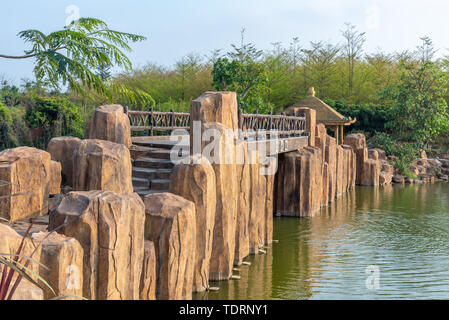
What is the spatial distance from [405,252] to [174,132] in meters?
5.63

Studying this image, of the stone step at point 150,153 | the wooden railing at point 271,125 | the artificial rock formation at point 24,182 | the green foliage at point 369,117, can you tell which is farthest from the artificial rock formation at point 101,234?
the green foliage at point 369,117

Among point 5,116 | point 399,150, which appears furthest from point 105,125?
point 399,150

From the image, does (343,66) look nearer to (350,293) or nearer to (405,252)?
(405,252)

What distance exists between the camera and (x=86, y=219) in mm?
4176

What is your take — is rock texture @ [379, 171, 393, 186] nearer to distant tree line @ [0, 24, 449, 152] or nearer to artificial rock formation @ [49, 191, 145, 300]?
distant tree line @ [0, 24, 449, 152]

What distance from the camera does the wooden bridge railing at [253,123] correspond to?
988 centimetres

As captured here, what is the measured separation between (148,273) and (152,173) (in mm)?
3298

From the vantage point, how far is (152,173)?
8.30 metres

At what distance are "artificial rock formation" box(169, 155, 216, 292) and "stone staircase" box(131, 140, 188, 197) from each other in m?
1.29

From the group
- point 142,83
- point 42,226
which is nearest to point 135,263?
point 42,226

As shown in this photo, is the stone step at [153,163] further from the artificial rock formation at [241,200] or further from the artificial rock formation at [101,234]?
the artificial rock formation at [101,234]

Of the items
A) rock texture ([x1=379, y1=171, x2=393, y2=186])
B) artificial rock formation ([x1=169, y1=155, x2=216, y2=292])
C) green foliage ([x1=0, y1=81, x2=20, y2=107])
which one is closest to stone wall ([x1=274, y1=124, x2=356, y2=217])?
artificial rock formation ([x1=169, y1=155, x2=216, y2=292])

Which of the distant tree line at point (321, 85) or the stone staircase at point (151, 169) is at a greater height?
the distant tree line at point (321, 85)

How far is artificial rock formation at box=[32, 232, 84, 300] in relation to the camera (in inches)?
145
